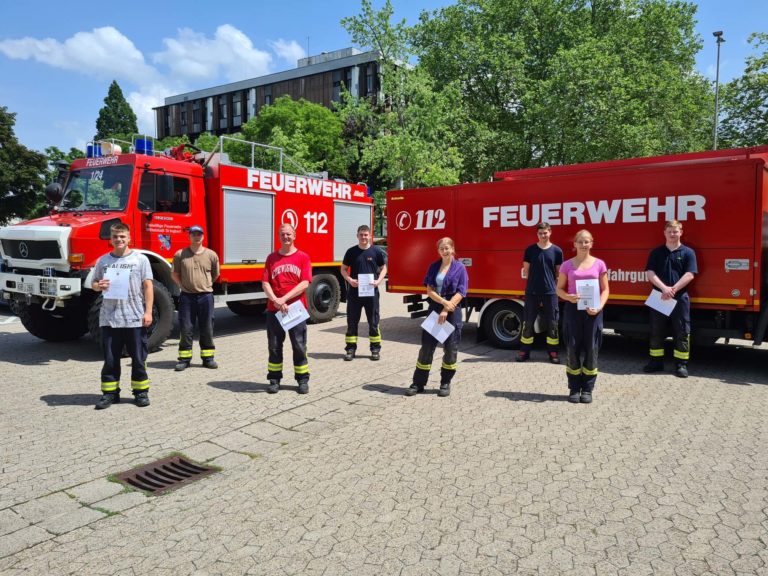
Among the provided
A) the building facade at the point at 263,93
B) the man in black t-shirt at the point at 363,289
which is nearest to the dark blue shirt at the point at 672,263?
the man in black t-shirt at the point at 363,289

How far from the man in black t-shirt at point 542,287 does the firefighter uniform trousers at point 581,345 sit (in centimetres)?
191

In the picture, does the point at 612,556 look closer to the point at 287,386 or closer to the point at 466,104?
the point at 287,386

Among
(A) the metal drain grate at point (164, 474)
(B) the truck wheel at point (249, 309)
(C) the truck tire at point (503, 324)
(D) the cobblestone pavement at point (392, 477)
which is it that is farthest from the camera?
(B) the truck wheel at point (249, 309)

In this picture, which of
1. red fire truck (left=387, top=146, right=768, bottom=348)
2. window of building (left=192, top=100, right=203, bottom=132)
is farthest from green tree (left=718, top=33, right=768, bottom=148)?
window of building (left=192, top=100, right=203, bottom=132)

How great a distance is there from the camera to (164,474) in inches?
167

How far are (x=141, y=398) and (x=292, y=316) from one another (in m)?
1.76

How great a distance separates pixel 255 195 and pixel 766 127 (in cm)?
2882

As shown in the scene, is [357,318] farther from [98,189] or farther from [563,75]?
[563,75]

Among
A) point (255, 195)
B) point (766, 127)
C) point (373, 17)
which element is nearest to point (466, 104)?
point (373, 17)

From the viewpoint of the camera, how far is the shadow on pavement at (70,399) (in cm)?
589

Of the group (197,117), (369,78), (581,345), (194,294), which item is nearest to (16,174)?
(194,294)

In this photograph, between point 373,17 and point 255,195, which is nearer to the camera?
point 255,195

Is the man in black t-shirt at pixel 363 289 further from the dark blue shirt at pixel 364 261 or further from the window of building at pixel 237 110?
the window of building at pixel 237 110

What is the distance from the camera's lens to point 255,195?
10.6m
